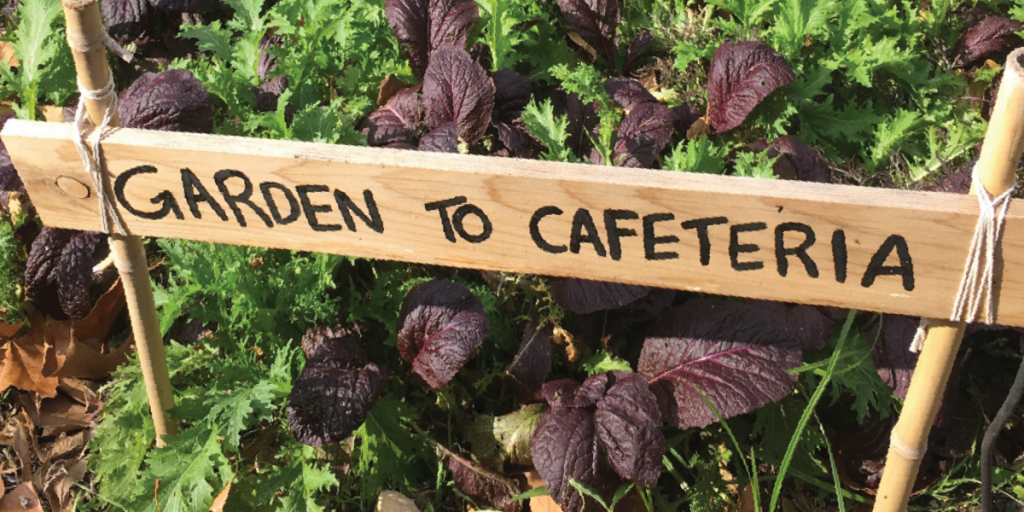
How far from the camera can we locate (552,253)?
5.35 feet

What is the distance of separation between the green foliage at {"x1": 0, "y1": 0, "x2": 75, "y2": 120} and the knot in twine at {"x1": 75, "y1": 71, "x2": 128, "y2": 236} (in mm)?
1097

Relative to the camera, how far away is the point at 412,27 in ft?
9.48

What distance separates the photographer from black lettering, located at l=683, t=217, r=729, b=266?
1525mm

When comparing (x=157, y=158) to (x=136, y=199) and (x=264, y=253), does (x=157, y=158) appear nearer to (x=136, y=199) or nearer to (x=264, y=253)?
(x=136, y=199)

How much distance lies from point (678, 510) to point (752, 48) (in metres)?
1.39

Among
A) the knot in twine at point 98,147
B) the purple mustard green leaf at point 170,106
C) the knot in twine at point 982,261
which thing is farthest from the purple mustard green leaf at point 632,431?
the purple mustard green leaf at point 170,106

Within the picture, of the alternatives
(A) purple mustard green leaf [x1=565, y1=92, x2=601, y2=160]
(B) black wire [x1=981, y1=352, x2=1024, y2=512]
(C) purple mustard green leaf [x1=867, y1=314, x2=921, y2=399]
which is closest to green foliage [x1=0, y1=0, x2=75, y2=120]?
(A) purple mustard green leaf [x1=565, y1=92, x2=601, y2=160]

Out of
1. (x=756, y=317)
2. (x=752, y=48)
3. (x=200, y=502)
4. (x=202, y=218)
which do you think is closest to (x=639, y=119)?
(x=752, y=48)

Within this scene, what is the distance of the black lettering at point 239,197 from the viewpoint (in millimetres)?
1623

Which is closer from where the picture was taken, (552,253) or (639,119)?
(552,253)

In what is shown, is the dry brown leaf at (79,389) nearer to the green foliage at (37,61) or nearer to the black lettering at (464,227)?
the green foliage at (37,61)

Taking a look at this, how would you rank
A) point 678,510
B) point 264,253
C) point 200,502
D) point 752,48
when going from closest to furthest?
1. point 200,502
2. point 678,510
3. point 264,253
4. point 752,48

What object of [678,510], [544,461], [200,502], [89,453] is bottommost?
[89,453]

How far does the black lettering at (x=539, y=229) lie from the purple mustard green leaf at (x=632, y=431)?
0.61 m
